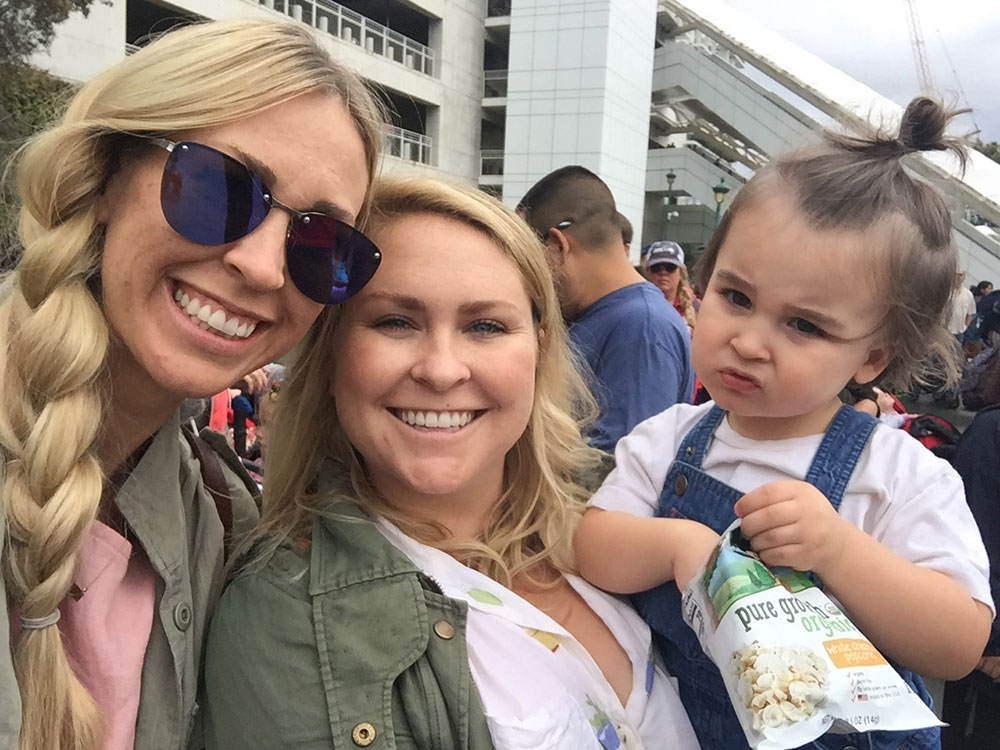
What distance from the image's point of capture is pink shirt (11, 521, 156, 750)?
1.34 metres

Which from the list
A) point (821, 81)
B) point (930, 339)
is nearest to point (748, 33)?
point (821, 81)

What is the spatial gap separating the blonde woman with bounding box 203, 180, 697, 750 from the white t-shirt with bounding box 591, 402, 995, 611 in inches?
10.7

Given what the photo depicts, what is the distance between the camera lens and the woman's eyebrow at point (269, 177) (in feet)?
4.48

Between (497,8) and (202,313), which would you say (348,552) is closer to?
(202,313)

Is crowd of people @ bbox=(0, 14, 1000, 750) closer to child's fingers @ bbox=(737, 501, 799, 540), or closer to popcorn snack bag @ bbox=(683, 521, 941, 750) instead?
child's fingers @ bbox=(737, 501, 799, 540)

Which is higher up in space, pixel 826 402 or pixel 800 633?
pixel 826 402

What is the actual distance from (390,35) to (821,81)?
13098mm

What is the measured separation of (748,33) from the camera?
25.9 m

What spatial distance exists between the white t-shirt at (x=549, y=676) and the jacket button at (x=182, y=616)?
0.44 m

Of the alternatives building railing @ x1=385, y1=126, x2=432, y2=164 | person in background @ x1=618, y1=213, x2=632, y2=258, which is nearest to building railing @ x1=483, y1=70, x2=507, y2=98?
building railing @ x1=385, y1=126, x2=432, y2=164

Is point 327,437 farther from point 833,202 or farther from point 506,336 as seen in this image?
point 833,202

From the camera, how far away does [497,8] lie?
1001 inches

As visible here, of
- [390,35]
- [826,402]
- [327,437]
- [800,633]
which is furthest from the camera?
[390,35]

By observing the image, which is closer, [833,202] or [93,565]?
[93,565]
